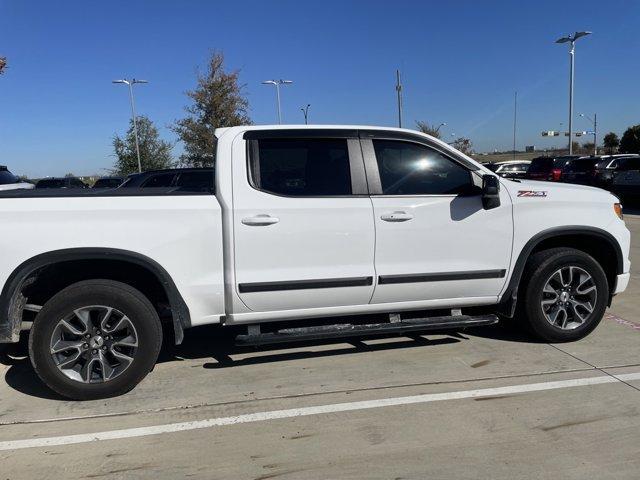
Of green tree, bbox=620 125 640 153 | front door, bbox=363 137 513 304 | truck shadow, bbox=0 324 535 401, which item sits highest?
green tree, bbox=620 125 640 153

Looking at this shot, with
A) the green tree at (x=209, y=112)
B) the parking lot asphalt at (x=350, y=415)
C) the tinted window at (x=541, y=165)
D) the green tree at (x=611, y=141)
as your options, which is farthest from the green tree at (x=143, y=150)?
the green tree at (x=611, y=141)

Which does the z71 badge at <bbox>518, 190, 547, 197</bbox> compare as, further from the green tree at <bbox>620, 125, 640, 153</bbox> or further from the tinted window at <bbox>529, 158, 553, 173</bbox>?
the green tree at <bbox>620, 125, 640, 153</bbox>

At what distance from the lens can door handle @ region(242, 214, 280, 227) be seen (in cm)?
404

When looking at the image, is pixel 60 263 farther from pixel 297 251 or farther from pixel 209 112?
pixel 209 112

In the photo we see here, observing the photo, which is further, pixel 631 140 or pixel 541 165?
pixel 631 140

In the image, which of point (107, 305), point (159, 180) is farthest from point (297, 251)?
point (159, 180)

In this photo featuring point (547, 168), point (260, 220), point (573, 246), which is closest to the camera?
point (260, 220)

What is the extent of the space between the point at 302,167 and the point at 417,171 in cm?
97

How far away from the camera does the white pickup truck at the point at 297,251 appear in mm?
3844

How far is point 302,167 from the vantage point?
14.2 ft

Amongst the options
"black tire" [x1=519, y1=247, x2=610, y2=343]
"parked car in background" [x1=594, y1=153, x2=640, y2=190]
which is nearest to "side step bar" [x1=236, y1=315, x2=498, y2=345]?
"black tire" [x1=519, y1=247, x2=610, y2=343]

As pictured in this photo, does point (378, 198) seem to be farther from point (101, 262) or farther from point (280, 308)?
point (101, 262)

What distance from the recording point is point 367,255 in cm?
428

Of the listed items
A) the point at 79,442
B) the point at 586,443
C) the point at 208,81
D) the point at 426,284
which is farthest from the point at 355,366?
the point at 208,81
